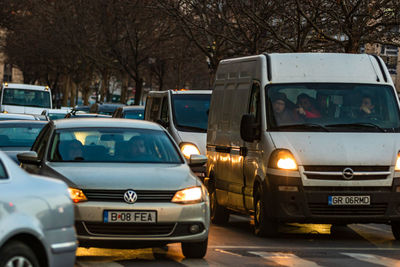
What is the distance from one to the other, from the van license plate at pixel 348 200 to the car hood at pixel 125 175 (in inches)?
106

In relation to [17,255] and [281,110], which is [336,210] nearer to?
[281,110]

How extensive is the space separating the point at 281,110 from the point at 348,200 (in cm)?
147

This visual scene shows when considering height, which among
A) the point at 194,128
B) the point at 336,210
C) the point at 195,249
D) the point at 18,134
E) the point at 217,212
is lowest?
the point at 217,212

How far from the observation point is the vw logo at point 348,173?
13.1 m

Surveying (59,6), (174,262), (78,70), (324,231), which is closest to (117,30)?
(59,6)

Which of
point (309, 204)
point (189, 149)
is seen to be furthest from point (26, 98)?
point (309, 204)

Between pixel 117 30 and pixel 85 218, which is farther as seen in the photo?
pixel 117 30

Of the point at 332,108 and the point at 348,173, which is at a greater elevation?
the point at 332,108

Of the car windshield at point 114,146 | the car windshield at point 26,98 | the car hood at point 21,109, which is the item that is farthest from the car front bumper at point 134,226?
the car windshield at point 26,98

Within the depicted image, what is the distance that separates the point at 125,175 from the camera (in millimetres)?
10516

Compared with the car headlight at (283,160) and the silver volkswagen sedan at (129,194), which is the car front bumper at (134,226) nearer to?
the silver volkswagen sedan at (129,194)

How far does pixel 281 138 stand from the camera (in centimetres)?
1323

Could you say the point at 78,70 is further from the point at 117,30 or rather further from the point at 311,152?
the point at 311,152

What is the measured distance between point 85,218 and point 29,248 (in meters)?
2.91
